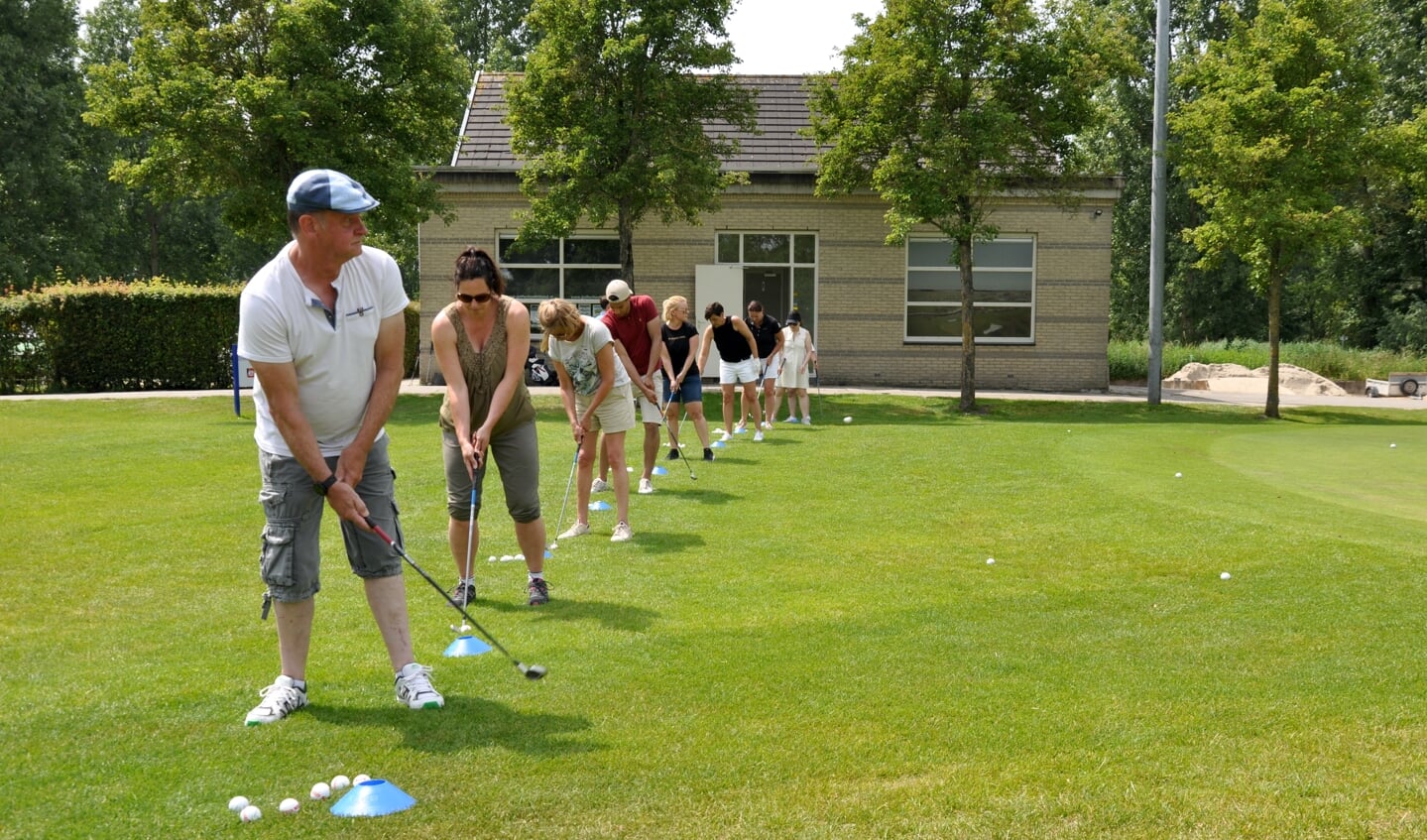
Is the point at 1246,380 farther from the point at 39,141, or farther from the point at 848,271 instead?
the point at 39,141

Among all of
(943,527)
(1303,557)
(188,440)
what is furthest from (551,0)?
(1303,557)

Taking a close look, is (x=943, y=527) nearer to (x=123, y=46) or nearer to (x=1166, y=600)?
(x=1166, y=600)

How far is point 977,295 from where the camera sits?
2969cm

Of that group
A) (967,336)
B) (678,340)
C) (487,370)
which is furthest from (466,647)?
(967,336)

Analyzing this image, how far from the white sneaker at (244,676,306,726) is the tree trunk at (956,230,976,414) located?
20.4 metres

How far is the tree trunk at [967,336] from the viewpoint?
2448cm

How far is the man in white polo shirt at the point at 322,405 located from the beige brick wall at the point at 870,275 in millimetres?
23944

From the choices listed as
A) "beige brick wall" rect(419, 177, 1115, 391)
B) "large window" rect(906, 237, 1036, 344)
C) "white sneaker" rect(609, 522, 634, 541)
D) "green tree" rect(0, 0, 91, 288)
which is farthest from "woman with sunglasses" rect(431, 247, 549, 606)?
"green tree" rect(0, 0, 91, 288)

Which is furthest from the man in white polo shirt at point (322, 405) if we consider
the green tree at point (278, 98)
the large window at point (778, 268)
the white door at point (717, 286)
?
the large window at point (778, 268)

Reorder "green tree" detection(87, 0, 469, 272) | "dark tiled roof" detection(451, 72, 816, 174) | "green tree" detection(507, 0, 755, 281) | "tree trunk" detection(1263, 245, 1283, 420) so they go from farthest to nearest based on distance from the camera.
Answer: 1. "dark tiled roof" detection(451, 72, 816, 174)
2. "tree trunk" detection(1263, 245, 1283, 420)
3. "green tree" detection(507, 0, 755, 281)
4. "green tree" detection(87, 0, 469, 272)

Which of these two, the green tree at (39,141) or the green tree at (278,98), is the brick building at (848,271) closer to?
the green tree at (278,98)

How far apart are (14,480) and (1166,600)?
37.1 feet

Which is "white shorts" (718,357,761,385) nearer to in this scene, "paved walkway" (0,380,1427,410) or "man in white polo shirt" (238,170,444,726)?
"paved walkway" (0,380,1427,410)

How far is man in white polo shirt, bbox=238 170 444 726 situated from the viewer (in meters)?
4.65
